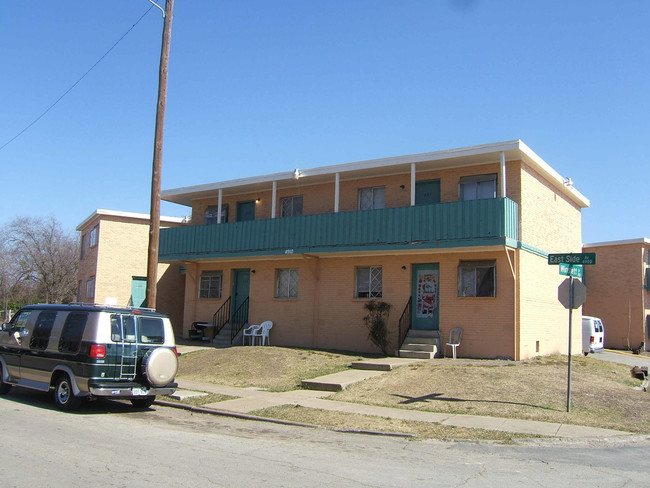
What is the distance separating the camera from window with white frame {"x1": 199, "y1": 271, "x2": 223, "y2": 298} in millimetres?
25047

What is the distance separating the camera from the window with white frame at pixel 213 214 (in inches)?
1010

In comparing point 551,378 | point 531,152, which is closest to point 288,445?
point 551,378

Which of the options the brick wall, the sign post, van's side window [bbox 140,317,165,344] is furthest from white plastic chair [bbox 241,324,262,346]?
the sign post

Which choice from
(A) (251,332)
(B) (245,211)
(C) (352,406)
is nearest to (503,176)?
(C) (352,406)

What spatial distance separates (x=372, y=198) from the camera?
2134 cm

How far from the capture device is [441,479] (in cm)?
676

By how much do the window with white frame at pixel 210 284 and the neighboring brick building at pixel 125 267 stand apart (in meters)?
4.21

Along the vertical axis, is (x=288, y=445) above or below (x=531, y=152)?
below

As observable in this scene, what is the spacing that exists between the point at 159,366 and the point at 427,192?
473 inches

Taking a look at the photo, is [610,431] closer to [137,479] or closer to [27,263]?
[137,479]

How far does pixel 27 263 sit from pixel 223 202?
25590mm

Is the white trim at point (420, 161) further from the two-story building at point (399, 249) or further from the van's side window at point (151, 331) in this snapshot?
the van's side window at point (151, 331)

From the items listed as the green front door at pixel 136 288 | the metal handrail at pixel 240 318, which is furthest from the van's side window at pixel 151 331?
the green front door at pixel 136 288

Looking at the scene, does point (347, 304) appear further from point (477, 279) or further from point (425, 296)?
point (477, 279)
